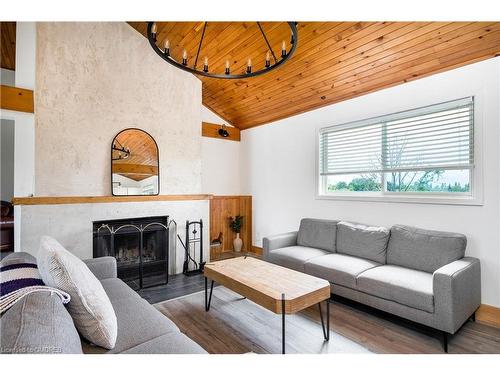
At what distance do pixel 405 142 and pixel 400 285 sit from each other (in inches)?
66.1

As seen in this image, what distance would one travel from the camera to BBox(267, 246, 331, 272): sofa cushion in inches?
125

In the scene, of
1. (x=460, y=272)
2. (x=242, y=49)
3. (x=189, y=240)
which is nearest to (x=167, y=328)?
(x=460, y=272)

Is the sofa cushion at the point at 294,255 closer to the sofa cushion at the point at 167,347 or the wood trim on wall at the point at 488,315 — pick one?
the wood trim on wall at the point at 488,315

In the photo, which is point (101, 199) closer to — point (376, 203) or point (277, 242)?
point (277, 242)

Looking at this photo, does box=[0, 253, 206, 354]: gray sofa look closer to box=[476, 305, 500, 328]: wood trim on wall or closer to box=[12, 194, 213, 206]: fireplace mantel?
box=[12, 194, 213, 206]: fireplace mantel

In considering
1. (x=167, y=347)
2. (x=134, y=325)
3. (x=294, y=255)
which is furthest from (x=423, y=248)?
(x=134, y=325)

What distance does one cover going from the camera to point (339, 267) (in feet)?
9.33

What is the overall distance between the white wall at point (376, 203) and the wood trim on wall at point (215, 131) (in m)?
0.16

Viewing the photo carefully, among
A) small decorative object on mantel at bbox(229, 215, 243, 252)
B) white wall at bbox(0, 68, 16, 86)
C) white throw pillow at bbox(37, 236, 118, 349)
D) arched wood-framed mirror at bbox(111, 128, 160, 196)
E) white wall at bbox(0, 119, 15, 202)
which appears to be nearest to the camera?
white throw pillow at bbox(37, 236, 118, 349)

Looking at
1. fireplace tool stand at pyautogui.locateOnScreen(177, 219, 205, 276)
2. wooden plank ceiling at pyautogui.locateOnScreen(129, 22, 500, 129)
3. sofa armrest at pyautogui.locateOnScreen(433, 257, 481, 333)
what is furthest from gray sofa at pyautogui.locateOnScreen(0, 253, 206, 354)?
wooden plank ceiling at pyautogui.locateOnScreen(129, 22, 500, 129)

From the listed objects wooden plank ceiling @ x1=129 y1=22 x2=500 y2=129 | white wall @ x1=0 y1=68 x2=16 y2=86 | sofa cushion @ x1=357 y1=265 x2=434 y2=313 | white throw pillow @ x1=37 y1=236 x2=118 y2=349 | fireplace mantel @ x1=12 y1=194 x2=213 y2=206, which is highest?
white wall @ x1=0 y1=68 x2=16 y2=86

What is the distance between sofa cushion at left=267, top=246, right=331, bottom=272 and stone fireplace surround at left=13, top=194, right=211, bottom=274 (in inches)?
58.0

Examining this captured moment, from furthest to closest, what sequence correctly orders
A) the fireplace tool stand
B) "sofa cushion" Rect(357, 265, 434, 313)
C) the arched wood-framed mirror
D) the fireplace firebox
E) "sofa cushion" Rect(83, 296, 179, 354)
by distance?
1. the fireplace tool stand
2. the arched wood-framed mirror
3. the fireplace firebox
4. "sofa cushion" Rect(357, 265, 434, 313)
5. "sofa cushion" Rect(83, 296, 179, 354)
